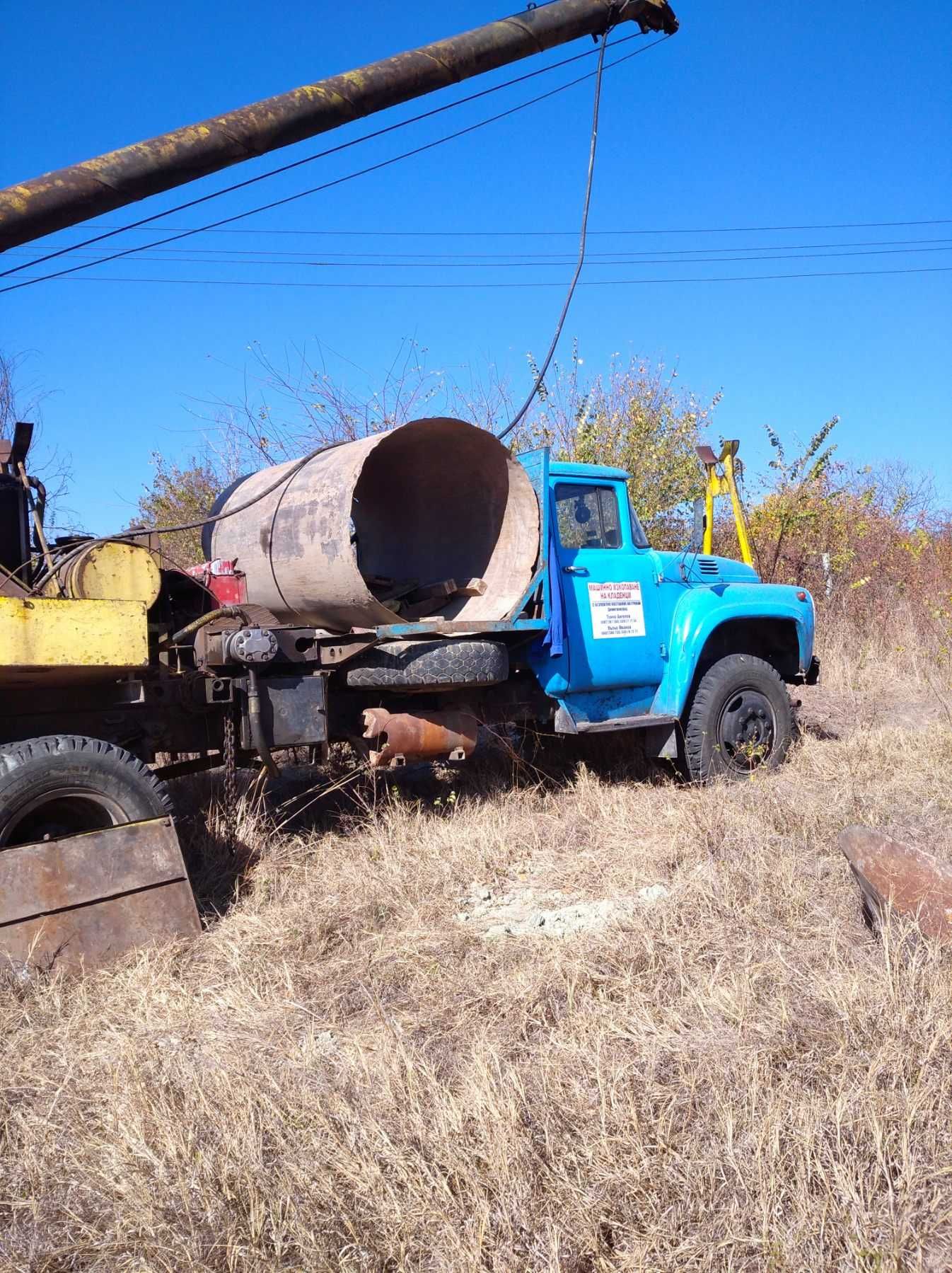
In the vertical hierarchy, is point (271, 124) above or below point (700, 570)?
above

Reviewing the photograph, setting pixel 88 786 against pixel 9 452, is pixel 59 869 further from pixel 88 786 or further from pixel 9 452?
pixel 9 452

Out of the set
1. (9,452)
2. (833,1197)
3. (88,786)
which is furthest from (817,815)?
(9,452)

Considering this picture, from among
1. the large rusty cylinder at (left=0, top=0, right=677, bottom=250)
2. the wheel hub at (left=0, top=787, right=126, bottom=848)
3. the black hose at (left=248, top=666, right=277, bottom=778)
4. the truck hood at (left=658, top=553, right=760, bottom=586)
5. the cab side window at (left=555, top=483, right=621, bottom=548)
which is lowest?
the wheel hub at (left=0, top=787, right=126, bottom=848)

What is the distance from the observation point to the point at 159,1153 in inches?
103

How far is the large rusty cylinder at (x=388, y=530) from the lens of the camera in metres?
5.91

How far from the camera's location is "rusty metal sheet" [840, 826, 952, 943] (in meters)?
3.64

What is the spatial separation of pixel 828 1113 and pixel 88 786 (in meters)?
3.13

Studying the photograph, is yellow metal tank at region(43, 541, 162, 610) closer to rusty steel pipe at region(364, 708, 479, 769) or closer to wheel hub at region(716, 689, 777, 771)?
rusty steel pipe at region(364, 708, 479, 769)

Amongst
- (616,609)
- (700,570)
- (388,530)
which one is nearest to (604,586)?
(616,609)

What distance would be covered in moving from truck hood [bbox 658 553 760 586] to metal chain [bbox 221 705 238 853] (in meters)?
3.16

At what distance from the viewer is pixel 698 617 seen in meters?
6.98

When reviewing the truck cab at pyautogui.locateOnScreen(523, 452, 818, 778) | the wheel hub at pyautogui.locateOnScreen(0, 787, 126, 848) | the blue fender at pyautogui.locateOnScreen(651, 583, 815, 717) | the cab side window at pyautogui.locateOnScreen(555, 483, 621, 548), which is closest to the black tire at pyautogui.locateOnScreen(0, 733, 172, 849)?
the wheel hub at pyautogui.locateOnScreen(0, 787, 126, 848)

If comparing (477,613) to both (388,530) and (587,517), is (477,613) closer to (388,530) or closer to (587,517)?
(587,517)

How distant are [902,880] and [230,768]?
3336 mm
